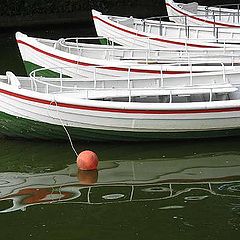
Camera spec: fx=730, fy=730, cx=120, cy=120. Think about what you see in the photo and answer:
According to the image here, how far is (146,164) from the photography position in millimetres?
10500

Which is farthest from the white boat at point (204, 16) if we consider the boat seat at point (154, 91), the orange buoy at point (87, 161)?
the orange buoy at point (87, 161)

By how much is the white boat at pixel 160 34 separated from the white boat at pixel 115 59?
2.49 feet

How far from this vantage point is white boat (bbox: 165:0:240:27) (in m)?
17.1

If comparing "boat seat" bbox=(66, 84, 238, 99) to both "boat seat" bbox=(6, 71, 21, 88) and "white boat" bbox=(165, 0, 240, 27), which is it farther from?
"white boat" bbox=(165, 0, 240, 27)

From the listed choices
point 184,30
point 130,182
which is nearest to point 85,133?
point 130,182

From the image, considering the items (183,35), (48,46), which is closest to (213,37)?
(183,35)

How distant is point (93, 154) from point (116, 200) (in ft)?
3.85

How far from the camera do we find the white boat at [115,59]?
12844mm

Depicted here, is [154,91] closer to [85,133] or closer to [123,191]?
[85,133]

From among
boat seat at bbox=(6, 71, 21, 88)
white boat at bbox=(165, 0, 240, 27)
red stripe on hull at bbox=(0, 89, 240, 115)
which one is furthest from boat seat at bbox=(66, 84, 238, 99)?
white boat at bbox=(165, 0, 240, 27)

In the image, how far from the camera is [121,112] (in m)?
10.9

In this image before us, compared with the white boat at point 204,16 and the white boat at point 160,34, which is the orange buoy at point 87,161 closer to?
the white boat at point 160,34

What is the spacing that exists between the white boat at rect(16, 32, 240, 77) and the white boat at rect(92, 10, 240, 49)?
0.76 meters

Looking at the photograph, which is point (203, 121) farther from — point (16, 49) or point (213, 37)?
point (16, 49)
